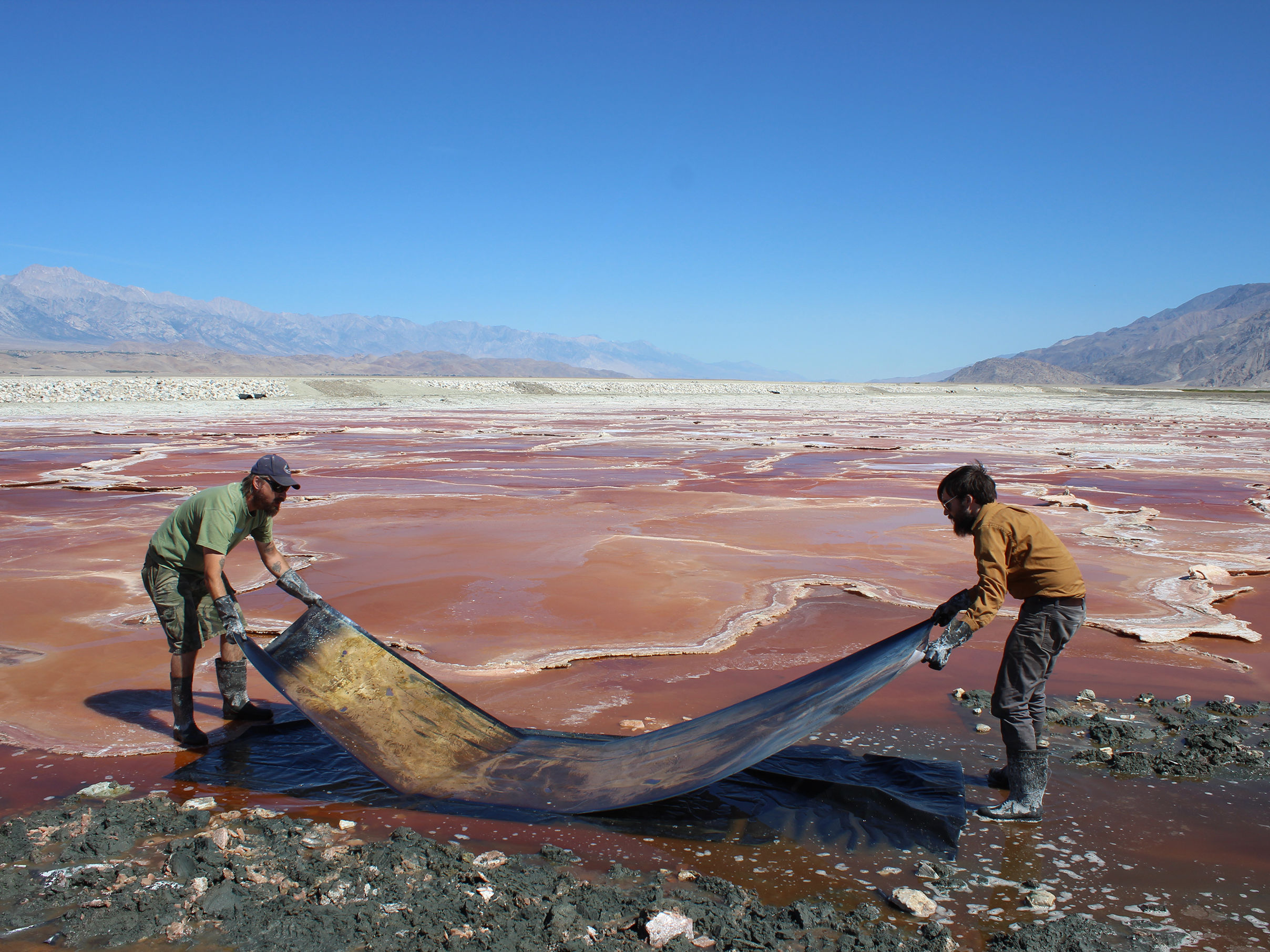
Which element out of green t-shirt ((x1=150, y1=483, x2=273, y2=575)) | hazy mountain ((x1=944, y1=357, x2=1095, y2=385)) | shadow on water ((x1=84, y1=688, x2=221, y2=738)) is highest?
hazy mountain ((x1=944, y1=357, x2=1095, y2=385))

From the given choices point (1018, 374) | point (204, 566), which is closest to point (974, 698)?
point (204, 566)

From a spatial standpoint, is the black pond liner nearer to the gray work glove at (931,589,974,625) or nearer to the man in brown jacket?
the man in brown jacket

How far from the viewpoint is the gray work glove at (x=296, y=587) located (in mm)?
4012

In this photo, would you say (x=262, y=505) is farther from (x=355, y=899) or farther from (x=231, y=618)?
(x=355, y=899)

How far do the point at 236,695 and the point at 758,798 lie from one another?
257 cm

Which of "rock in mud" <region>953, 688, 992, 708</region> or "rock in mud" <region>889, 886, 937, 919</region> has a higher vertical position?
"rock in mud" <region>953, 688, 992, 708</region>

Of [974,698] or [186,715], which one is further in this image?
[974,698]

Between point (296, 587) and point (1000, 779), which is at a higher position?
point (296, 587)

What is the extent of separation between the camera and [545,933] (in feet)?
8.55

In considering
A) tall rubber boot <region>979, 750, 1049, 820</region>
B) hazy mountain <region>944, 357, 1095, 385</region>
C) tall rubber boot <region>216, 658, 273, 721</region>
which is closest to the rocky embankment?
tall rubber boot <region>216, 658, 273, 721</region>

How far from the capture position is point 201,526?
12.5 ft

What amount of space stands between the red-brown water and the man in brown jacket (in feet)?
0.73

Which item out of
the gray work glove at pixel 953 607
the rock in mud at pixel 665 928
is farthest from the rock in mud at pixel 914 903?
the gray work glove at pixel 953 607

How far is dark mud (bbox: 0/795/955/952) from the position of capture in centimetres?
258
